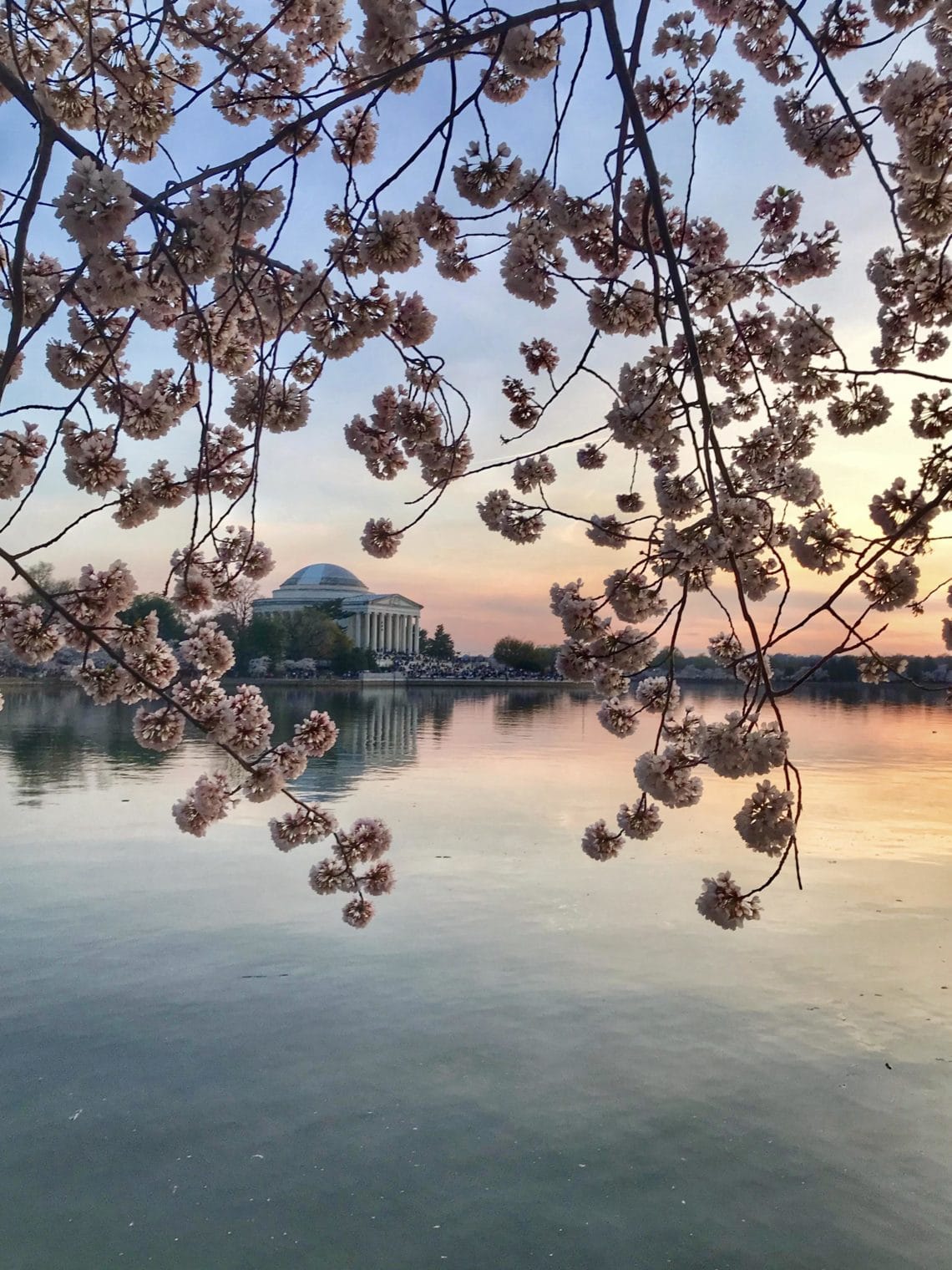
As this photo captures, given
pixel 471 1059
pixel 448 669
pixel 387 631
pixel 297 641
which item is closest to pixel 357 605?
Answer: pixel 387 631

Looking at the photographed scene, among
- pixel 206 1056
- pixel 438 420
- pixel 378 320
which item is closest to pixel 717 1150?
pixel 206 1056

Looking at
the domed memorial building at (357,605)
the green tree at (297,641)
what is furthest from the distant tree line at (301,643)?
the domed memorial building at (357,605)

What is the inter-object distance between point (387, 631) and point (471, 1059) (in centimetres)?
6879

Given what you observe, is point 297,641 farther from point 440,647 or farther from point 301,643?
point 440,647

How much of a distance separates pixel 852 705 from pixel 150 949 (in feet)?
138

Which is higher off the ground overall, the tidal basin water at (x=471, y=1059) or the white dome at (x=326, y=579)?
the white dome at (x=326, y=579)

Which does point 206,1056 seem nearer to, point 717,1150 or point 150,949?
point 150,949

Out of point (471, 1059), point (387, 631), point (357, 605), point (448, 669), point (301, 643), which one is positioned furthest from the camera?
point (387, 631)

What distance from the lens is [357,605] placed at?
229 feet

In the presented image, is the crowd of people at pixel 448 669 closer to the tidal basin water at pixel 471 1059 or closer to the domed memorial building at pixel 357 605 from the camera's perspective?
the domed memorial building at pixel 357 605

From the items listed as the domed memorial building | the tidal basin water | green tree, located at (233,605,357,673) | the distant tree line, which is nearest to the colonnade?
the domed memorial building

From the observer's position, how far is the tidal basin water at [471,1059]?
3191 millimetres

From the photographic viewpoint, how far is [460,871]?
26.0 ft

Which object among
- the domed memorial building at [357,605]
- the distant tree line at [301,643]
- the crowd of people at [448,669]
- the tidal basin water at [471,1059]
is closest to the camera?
the tidal basin water at [471,1059]
